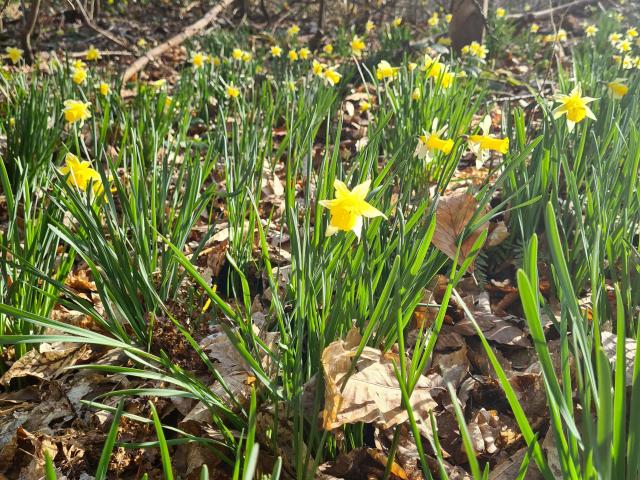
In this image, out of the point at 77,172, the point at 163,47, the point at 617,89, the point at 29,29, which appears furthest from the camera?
the point at 163,47

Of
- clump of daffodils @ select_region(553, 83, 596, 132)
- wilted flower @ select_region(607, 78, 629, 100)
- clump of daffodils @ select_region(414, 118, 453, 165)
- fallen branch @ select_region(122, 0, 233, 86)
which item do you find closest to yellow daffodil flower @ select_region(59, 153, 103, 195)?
clump of daffodils @ select_region(414, 118, 453, 165)

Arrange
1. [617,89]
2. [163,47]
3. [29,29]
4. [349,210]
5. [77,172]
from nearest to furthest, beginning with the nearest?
[349,210]
[77,172]
[617,89]
[29,29]
[163,47]

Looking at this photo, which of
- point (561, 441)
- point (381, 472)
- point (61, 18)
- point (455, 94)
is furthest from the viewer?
point (61, 18)

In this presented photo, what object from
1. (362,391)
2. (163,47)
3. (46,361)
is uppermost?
(163,47)

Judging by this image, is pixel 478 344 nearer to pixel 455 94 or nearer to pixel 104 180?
pixel 104 180

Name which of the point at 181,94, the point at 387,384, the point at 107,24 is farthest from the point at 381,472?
the point at 107,24

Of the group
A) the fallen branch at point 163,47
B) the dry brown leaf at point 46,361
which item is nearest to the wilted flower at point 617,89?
the dry brown leaf at point 46,361

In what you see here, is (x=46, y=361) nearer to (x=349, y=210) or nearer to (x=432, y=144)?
(x=349, y=210)

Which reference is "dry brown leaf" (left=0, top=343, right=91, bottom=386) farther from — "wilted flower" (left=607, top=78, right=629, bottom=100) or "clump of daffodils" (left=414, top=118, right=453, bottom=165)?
"wilted flower" (left=607, top=78, right=629, bottom=100)

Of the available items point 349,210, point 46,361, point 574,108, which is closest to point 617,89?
point 574,108
